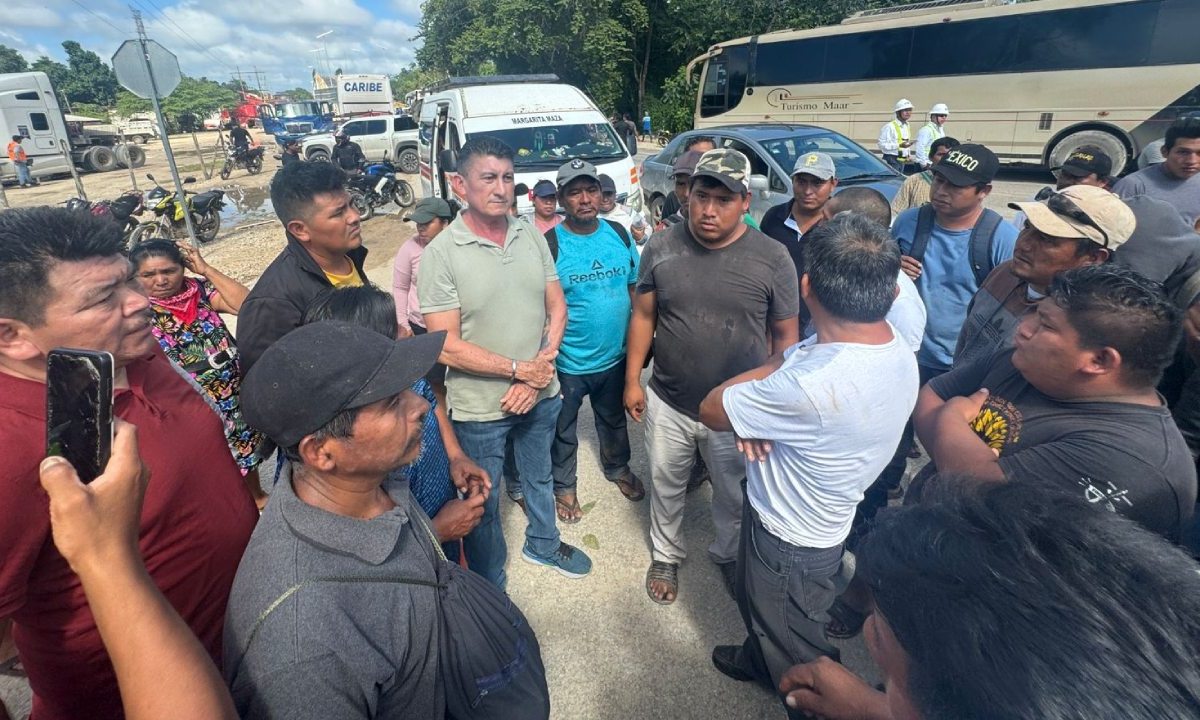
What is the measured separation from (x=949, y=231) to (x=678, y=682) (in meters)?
2.68

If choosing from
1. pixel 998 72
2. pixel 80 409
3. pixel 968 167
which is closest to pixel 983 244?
pixel 968 167

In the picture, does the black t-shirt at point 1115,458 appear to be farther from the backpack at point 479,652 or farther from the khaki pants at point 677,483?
the backpack at point 479,652

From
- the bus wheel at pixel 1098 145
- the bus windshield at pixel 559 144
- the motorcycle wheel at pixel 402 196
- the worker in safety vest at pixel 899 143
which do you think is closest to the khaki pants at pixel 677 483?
the bus windshield at pixel 559 144

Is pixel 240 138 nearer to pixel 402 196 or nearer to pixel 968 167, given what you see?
pixel 402 196

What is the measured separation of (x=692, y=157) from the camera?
171 inches

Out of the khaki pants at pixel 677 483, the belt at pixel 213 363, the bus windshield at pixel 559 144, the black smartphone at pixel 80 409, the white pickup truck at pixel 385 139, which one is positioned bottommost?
the khaki pants at pixel 677 483

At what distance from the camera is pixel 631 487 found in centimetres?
357

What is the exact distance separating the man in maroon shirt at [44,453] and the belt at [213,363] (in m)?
1.34

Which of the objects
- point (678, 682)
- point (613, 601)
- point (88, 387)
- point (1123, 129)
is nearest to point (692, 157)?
point (613, 601)

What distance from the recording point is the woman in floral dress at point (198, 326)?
259 centimetres

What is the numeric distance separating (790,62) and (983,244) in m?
14.9

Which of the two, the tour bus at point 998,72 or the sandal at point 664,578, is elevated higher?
the tour bus at point 998,72

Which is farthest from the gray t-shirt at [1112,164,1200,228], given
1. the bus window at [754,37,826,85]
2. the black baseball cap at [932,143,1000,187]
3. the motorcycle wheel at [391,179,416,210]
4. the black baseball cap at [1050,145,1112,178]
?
the bus window at [754,37,826,85]

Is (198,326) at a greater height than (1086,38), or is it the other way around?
(1086,38)
